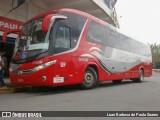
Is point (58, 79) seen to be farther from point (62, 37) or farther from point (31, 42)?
point (31, 42)

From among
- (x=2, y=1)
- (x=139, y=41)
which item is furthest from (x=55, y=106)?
(x=139, y=41)

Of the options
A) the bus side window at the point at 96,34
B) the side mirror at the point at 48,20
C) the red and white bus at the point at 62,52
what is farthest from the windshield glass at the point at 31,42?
the bus side window at the point at 96,34

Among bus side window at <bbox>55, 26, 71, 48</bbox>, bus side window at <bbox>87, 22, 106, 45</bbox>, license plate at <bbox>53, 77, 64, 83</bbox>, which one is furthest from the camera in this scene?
bus side window at <bbox>87, 22, 106, 45</bbox>

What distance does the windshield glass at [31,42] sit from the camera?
30.7 feet

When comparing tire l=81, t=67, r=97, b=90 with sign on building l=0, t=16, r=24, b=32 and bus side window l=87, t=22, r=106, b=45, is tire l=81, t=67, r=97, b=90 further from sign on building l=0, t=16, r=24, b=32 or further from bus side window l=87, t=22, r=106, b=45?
sign on building l=0, t=16, r=24, b=32

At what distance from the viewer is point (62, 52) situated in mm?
9656

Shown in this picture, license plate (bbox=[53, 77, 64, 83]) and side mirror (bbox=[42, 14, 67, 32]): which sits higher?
side mirror (bbox=[42, 14, 67, 32])

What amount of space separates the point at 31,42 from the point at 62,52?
1176mm

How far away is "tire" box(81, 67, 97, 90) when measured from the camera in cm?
1096

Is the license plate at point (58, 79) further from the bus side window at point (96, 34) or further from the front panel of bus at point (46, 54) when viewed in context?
the bus side window at point (96, 34)

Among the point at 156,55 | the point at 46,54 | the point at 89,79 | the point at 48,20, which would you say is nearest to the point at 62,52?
the point at 46,54

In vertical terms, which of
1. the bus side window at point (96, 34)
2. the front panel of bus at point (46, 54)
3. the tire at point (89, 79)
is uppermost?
the bus side window at point (96, 34)

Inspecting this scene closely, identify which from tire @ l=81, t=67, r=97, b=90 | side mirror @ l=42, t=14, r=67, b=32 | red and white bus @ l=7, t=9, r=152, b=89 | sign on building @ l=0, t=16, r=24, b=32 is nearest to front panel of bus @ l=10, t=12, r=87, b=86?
red and white bus @ l=7, t=9, r=152, b=89

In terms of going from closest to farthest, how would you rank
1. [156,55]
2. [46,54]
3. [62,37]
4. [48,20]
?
[48,20]
[46,54]
[62,37]
[156,55]
